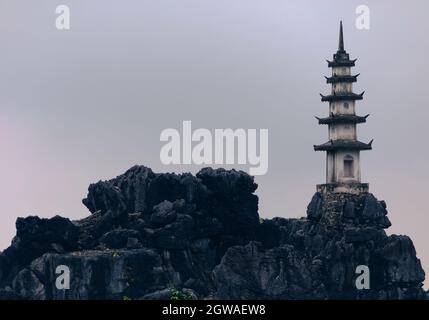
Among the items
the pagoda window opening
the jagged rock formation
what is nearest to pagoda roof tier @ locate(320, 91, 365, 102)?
the pagoda window opening

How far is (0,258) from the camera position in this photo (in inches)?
6501

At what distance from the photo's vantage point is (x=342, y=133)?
177375 millimetres

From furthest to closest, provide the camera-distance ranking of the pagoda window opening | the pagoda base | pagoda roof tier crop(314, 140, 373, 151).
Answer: the pagoda window opening < pagoda roof tier crop(314, 140, 373, 151) < the pagoda base

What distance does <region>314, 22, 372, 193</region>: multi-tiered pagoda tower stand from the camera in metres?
176

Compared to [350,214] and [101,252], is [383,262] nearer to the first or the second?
[350,214]

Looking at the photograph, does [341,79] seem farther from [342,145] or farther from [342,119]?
[342,145]

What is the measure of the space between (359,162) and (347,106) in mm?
5640

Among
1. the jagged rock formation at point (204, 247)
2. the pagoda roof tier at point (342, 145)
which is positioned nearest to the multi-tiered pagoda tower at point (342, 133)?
the pagoda roof tier at point (342, 145)

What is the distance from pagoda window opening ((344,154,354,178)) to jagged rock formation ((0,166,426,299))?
2407mm

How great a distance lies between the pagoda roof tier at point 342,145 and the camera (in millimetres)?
175750

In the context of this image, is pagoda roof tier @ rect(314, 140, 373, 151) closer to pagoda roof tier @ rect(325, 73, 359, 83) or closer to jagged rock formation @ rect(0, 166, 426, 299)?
jagged rock formation @ rect(0, 166, 426, 299)
